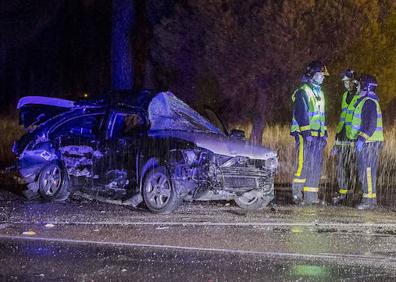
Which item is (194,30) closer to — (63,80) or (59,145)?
(59,145)

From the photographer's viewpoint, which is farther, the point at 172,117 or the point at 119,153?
the point at 172,117

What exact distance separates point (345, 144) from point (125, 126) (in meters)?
3.21

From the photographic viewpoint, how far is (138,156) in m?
10.2

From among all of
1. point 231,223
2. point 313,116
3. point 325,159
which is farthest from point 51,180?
point 325,159

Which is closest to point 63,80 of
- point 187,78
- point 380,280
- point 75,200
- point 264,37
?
point 187,78

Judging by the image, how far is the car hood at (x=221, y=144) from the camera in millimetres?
9906

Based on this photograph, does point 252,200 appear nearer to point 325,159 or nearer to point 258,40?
point 325,159

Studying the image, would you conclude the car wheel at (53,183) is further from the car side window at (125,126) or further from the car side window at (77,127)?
the car side window at (125,126)

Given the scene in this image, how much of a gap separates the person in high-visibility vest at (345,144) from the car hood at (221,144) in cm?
134

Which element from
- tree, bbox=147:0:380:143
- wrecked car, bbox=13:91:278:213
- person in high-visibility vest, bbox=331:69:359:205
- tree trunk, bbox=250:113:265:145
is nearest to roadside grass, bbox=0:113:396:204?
person in high-visibility vest, bbox=331:69:359:205

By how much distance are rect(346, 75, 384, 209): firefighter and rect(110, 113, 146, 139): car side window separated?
3047mm

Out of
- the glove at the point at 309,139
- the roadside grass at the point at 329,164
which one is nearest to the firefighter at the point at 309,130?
the glove at the point at 309,139

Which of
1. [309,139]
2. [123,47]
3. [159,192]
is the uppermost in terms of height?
[123,47]

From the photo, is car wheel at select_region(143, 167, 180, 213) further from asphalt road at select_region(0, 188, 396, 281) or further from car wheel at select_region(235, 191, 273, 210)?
car wheel at select_region(235, 191, 273, 210)
